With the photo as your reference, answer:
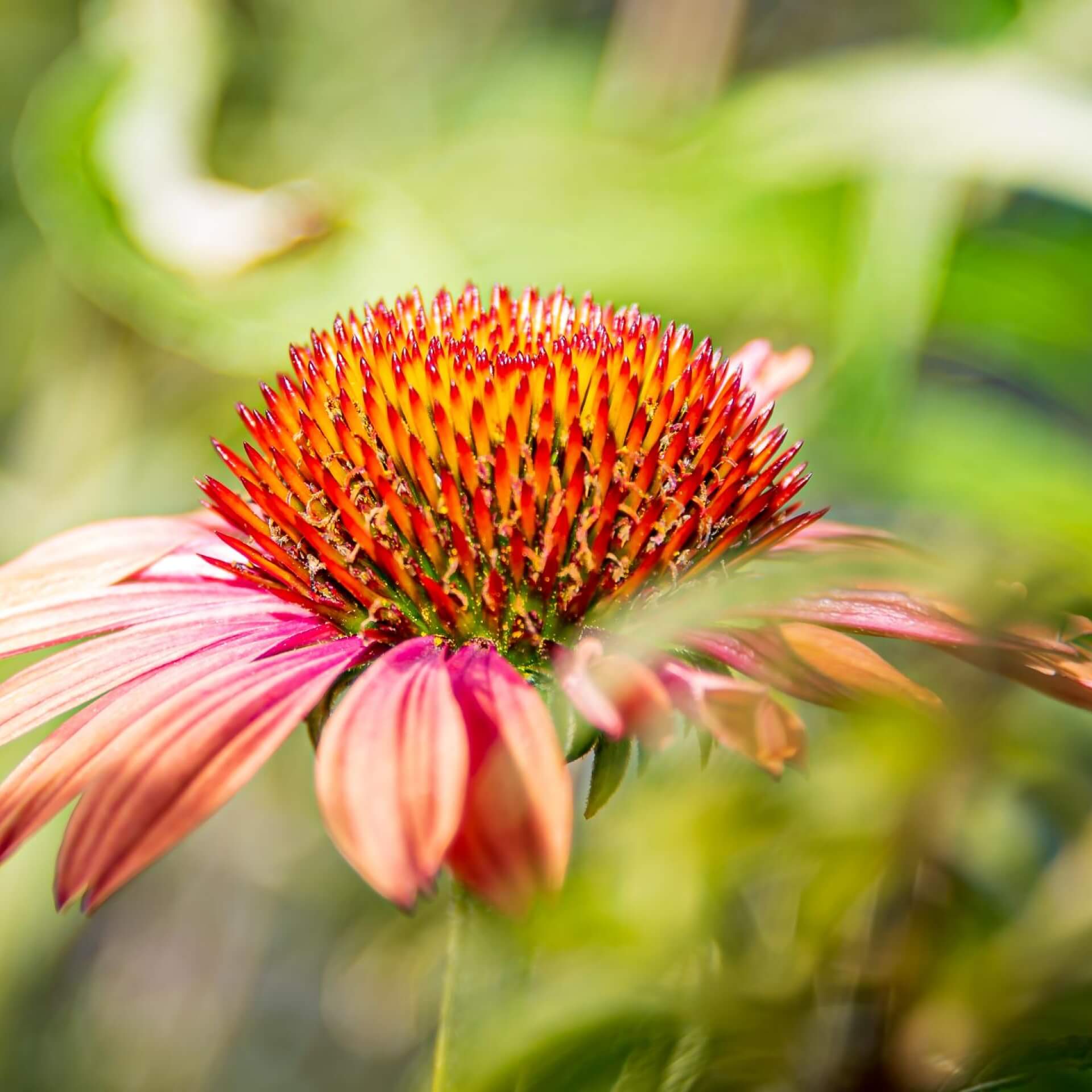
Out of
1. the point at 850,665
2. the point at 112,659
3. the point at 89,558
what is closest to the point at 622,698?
the point at 850,665

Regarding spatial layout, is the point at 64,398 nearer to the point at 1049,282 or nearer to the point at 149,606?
the point at 149,606

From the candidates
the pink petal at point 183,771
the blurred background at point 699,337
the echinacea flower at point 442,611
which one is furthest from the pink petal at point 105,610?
the blurred background at point 699,337

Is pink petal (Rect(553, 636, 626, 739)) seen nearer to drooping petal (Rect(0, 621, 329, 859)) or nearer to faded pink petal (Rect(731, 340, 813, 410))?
drooping petal (Rect(0, 621, 329, 859))

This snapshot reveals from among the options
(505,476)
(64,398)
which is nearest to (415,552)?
(505,476)

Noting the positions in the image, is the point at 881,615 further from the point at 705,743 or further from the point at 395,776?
the point at 395,776

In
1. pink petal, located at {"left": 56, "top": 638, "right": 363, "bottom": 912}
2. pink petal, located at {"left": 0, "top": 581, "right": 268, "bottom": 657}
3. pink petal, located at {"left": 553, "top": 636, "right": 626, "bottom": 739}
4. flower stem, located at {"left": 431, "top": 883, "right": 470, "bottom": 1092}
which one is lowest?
flower stem, located at {"left": 431, "top": 883, "right": 470, "bottom": 1092}

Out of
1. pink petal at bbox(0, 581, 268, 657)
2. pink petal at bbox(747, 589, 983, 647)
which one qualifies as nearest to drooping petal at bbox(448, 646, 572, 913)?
pink petal at bbox(747, 589, 983, 647)

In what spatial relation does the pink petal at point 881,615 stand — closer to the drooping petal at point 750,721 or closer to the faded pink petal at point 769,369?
the drooping petal at point 750,721
